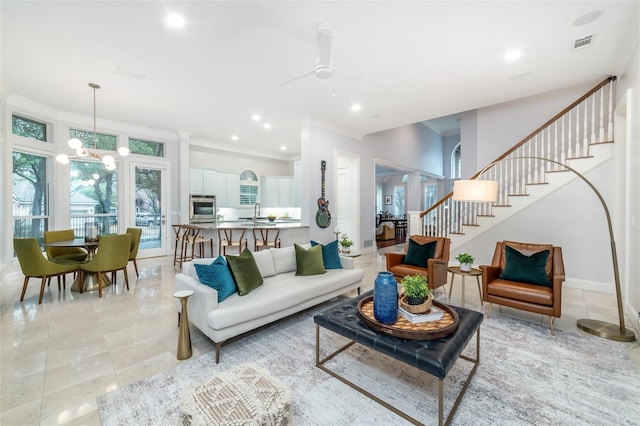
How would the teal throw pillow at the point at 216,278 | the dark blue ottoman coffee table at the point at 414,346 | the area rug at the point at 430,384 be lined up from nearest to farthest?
1. the dark blue ottoman coffee table at the point at 414,346
2. the area rug at the point at 430,384
3. the teal throw pillow at the point at 216,278

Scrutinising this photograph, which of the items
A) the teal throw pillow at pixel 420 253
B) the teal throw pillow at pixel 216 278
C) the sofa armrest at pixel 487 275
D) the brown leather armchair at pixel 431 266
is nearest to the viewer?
the teal throw pillow at pixel 216 278

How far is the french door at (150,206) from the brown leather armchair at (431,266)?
559 cm

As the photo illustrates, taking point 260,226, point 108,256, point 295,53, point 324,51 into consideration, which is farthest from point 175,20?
point 260,226

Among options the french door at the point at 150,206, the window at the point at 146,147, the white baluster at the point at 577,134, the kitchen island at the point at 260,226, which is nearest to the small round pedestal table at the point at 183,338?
the kitchen island at the point at 260,226

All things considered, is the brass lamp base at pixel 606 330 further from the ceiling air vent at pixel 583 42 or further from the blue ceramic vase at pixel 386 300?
the ceiling air vent at pixel 583 42

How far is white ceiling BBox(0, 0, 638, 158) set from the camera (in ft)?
8.63

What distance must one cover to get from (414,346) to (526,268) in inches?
92.6

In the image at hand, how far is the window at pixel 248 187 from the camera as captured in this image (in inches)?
342

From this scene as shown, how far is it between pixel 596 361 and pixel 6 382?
4.63m

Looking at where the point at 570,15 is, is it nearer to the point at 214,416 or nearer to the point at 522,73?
the point at 522,73

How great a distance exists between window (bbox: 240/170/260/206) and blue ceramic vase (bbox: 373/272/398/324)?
7.24 m

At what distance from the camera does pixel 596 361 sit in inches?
92.0

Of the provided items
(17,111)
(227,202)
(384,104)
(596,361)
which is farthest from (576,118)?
(17,111)

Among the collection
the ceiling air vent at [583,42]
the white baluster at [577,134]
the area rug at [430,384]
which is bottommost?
the area rug at [430,384]
